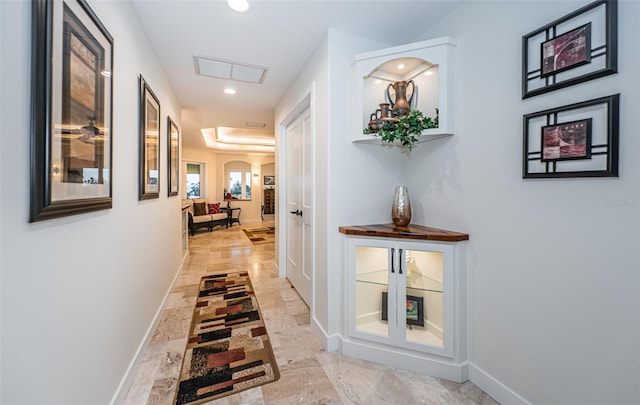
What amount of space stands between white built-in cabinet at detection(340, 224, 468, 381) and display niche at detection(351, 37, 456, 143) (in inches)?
→ 30.0

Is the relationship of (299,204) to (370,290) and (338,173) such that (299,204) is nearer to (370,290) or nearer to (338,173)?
(338,173)

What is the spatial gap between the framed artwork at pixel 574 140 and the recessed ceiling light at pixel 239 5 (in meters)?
1.83

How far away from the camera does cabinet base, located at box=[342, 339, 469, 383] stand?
5.28 feet

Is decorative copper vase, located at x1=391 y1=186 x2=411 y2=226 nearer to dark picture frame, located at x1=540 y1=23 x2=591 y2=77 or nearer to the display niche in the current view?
the display niche

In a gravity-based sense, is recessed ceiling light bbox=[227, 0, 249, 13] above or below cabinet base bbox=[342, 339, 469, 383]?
above

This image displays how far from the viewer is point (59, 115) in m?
0.91

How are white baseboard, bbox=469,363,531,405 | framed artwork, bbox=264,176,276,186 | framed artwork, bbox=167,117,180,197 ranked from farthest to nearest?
framed artwork, bbox=264,176,276,186 → framed artwork, bbox=167,117,180,197 → white baseboard, bbox=469,363,531,405

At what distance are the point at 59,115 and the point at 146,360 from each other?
67.1 inches

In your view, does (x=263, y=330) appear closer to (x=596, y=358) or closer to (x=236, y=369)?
(x=236, y=369)

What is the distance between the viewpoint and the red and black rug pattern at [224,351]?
156cm

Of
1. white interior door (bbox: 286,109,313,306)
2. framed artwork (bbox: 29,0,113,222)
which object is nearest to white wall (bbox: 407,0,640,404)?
white interior door (bbox: 286,109,313,306)

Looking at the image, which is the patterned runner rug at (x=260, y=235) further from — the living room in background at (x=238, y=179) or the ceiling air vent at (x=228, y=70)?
the ceiling air vent at (x=228, y=70)

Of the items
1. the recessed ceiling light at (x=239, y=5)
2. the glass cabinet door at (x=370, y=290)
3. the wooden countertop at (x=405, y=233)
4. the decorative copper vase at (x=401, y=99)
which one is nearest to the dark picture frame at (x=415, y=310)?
the glass cabinet door at (x=370, y=290)

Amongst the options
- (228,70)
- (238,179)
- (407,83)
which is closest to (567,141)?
(407,83)
